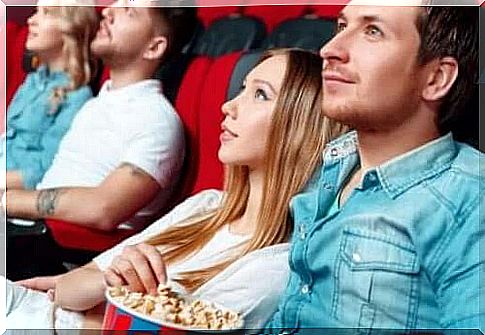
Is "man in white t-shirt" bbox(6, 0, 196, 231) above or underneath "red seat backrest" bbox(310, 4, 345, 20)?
underneath

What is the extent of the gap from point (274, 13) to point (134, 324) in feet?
1.68

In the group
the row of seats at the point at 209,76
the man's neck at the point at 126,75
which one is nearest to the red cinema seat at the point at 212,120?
the row of seats at the point at 209,76

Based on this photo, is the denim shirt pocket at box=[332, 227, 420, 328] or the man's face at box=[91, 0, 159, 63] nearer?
the denim shirt pocket at box=[332, 227, 420, 328]

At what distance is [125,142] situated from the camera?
138 centimetres

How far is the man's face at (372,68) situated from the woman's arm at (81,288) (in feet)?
1.45

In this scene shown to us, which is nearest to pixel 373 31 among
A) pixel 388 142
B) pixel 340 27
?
pixel 340 27

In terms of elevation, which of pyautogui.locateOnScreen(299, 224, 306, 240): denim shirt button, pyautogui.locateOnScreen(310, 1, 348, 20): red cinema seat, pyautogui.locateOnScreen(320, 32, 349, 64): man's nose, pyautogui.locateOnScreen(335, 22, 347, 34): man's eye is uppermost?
pyautogui.locateOnScreen(310, 1, 348, 20): red cinema seat

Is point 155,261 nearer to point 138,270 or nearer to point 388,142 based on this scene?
point 138,270

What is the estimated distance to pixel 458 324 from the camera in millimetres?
1210

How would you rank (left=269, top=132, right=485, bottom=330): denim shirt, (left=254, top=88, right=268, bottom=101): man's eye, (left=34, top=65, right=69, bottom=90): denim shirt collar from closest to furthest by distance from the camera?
(left=269, top=132, right=485, bottom=330): denim shirt
(left=254, top=88, right=268, bottom=101): man's eye
(left=34, top=65, right=69, bottom=90): denim shirt collar

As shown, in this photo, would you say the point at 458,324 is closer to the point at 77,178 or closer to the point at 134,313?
the point at 134,313

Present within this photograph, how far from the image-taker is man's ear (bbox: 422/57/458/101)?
1.23m

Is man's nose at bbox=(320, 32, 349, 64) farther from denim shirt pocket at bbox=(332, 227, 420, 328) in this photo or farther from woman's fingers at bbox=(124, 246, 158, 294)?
woman's fingers at bbox=(124, 246, 158, 294)

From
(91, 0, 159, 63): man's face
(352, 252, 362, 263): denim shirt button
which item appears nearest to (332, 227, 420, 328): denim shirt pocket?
(352, 252, 362, 263): denim shirt button
